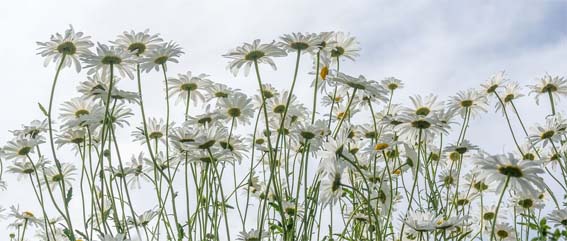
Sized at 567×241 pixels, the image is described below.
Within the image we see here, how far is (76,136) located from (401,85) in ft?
6.13

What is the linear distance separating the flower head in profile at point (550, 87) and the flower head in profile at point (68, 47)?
255 centimetres

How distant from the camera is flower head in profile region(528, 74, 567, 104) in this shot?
4.15 metres

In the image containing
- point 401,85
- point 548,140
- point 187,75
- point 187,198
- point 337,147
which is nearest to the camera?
point 337,147

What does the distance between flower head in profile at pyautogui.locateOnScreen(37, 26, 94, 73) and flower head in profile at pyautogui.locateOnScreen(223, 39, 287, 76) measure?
1.85ft

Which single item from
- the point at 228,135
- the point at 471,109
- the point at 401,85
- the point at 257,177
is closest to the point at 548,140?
the point at 471,109

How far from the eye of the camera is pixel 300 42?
2.92 m

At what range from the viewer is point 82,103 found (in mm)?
3178

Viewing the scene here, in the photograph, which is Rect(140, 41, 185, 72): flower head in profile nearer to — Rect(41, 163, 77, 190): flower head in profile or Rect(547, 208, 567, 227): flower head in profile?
Rect(41, 163, 77, 190): flower head in profile

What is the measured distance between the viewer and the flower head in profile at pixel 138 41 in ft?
10.2

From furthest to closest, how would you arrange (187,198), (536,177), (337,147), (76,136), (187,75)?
(187,75) < (76,136) < (187,198) < (337,147) < (536,177)

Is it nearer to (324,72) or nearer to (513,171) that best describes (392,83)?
(324,72)

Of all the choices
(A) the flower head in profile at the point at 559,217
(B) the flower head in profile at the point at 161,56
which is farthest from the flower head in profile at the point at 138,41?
(A) the flower head in profile at the point at 559,217

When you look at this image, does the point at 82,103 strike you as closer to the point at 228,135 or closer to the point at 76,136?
the point at 76,136

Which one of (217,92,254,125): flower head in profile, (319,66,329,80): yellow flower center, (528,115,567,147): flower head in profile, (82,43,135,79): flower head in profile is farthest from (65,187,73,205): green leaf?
(528,115,567,147): flower head in profile
